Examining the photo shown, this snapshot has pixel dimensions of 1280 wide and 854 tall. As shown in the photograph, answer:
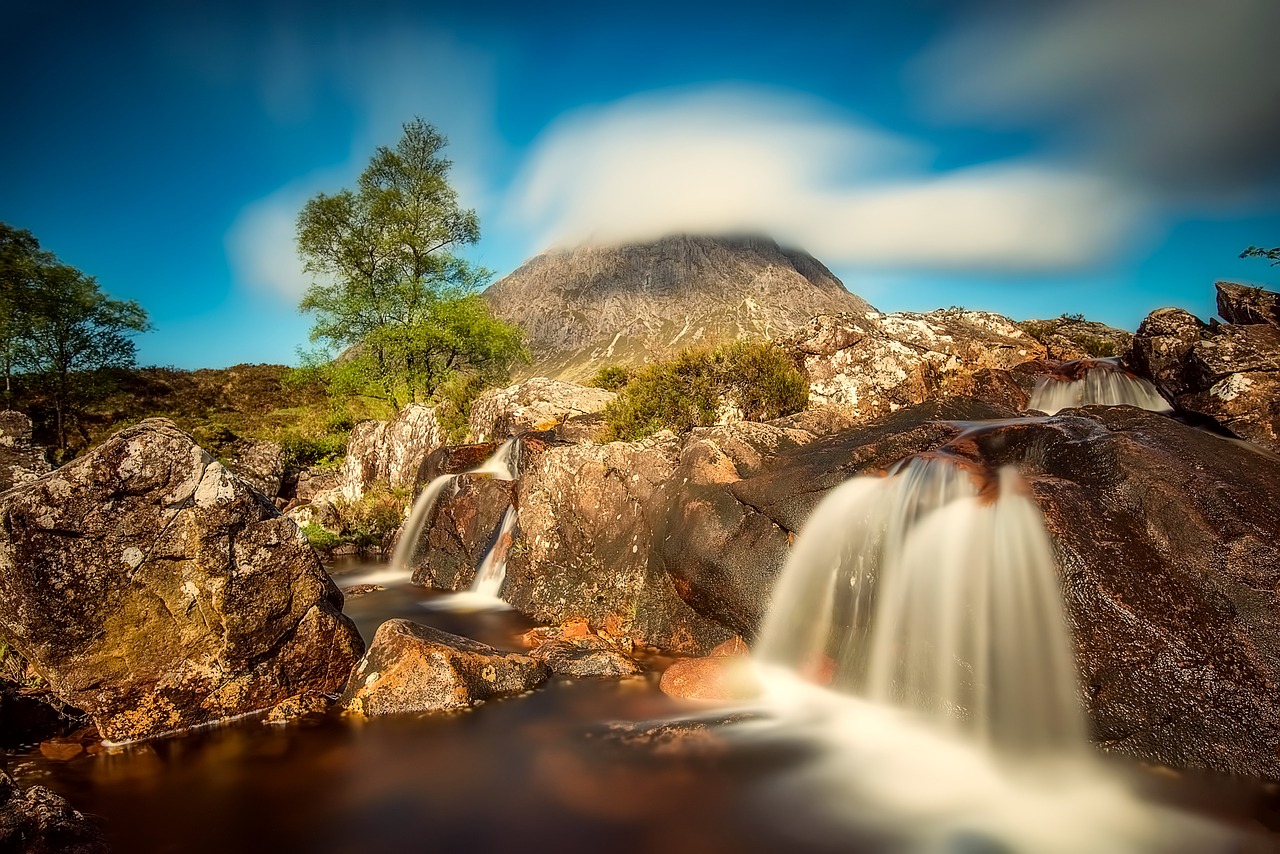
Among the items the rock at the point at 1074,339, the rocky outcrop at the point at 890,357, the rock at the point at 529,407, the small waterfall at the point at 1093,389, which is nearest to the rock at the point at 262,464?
the rock at the point at 529,407

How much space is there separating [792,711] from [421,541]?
1208 cm

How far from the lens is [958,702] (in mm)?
6832

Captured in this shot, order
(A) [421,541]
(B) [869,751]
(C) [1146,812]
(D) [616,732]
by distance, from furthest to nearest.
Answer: (A) [421,541]
(D) [616,732]
(B) [869,751]
(C) [1146,812]

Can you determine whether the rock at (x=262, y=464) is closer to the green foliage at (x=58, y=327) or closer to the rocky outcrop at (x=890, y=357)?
the green foliage at (x=58, y=327)

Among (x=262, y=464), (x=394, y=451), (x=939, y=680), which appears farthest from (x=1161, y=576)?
(x=262, y=464)

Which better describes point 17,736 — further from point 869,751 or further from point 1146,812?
point 1146,812

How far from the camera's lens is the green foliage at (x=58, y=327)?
93.5 ft

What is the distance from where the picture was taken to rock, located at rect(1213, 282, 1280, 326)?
14484 mm

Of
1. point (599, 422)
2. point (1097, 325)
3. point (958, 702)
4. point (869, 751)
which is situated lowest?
point (869, 751)

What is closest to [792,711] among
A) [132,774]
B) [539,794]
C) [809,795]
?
[809,795]

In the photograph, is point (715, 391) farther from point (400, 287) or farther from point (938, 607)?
point (400, 287)

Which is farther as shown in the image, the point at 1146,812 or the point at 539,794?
the point at 539,794

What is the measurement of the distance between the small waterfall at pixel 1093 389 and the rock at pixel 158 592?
53.1ft

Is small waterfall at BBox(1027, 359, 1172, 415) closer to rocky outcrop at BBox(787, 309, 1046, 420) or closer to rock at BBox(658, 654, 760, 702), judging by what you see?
rocky outcrop at BBox(787, 309, 1046, 420)
